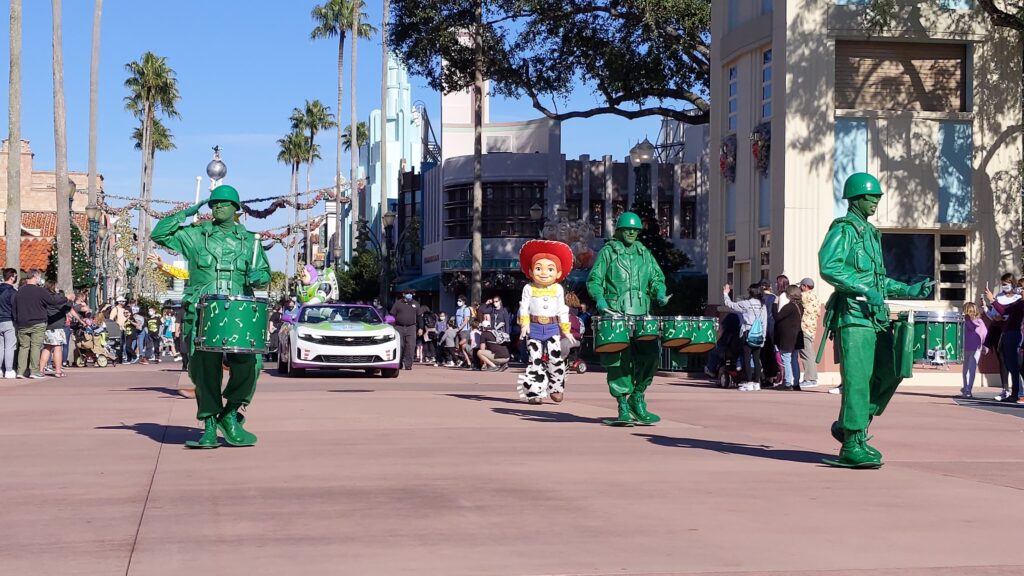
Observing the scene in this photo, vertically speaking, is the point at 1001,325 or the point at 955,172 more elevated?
the point at 955,172

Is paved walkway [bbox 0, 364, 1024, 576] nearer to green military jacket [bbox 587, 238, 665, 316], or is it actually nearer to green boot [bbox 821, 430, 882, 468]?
green boot [bbox 821, 430, 882, 468]

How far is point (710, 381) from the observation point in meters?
25.8

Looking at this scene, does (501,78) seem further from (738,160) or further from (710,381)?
(710,381)

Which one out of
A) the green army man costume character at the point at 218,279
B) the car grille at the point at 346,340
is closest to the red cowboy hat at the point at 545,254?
the green army man costume character at the point at 218,279

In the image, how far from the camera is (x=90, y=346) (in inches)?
1276

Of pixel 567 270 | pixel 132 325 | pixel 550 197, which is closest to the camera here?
pixel 567 270

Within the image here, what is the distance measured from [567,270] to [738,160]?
11.3m

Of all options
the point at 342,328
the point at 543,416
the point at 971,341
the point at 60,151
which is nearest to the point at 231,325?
the point at 543,416

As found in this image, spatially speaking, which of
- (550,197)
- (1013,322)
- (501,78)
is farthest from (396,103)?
(1013,322)

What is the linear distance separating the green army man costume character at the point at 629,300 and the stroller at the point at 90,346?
20.9 metres

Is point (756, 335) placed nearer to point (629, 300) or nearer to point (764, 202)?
point (764, 202)

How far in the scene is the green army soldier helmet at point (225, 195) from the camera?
11.5 m

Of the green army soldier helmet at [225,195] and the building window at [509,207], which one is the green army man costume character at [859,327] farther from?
the building window at [509,207]

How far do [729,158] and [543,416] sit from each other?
13.9 meters
